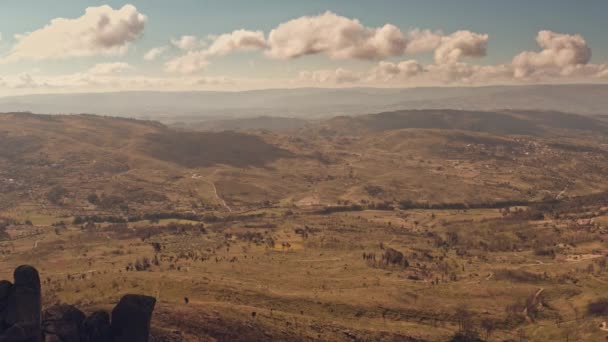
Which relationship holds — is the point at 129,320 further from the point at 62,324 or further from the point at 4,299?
the point at 4,299

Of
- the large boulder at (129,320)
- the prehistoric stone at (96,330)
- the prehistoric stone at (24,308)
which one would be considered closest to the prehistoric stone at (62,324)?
the prehistoric stone at (96,330)

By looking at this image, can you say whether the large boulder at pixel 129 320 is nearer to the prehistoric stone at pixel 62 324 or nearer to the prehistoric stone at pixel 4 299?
the prehistoric stone at pixel 62 324

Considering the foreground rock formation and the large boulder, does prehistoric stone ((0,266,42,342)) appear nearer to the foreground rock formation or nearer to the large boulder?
the foreground rock formation

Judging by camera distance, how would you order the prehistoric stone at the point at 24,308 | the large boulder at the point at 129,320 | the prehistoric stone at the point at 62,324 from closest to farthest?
1. the prehistoric stone at the point at 24,308
2. the prehistoric stone at the point at 62,324
3. the large boulder at the point at 129,320

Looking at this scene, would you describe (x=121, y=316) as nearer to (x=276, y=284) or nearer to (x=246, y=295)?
(x=246, y=295)

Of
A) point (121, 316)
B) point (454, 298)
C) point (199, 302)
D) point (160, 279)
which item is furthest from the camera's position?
point (454, 298)

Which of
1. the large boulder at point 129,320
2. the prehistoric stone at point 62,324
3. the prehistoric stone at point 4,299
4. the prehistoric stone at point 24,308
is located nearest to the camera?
the prehistoric stone at point 24,308

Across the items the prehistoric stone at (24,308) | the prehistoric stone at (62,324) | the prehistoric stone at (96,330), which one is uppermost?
the prehistoric stone at (24,308)

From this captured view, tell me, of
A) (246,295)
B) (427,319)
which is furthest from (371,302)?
(246,295)
